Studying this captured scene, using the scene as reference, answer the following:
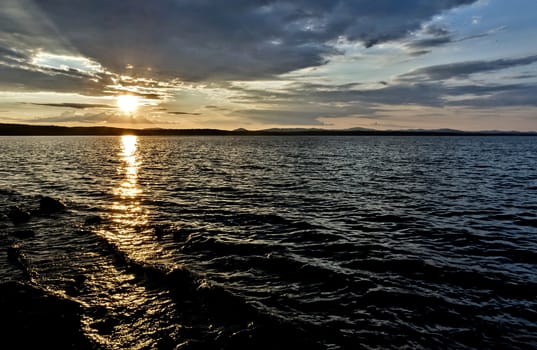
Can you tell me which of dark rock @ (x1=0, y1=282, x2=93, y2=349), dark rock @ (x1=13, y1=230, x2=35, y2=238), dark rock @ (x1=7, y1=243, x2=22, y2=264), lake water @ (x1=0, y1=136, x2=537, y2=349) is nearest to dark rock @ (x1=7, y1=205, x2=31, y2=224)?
lake water @ (x1=0, y1=136, x2=537, y2=349)

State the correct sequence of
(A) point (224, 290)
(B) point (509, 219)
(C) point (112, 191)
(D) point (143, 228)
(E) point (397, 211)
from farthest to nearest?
1. (C) point (112, 191)
2. (E) point (397, 211)
3. (B) point (509, 219)
4. (D) point (143, 228)
5. (A) point (224, 290)

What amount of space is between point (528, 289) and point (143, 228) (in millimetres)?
20190

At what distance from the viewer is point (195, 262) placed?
1698 centimetres

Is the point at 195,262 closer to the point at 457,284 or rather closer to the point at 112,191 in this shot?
the point at 457,284

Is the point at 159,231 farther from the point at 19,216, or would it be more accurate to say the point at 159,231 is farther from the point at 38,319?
the point at 19,216

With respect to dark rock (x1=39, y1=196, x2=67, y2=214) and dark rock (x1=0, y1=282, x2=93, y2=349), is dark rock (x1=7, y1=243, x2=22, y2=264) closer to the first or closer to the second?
dark rock (x1=0, y1=282, x2=93, y2=349)

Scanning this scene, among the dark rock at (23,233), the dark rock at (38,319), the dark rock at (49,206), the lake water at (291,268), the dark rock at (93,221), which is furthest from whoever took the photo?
the dark rock at (49,206)

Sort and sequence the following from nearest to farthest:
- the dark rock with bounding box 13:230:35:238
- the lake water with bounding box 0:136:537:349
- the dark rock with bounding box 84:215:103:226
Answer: the lake water with bounding box 0:136:537:349, the dark rock with bounding box 13:230:35:238, the dark rock with bounding box 84:215:103:226

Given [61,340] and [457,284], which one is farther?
[457,284]

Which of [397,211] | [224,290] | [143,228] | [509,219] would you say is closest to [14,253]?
[143,228]

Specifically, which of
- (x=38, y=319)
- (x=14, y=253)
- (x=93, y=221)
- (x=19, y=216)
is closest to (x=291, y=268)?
(x=38, y=319)

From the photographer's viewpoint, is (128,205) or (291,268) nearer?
(291,268)

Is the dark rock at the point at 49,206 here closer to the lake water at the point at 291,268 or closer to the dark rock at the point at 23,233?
the lake water at the point at 291,268

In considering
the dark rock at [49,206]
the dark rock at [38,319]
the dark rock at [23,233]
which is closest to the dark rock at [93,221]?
the dark rock at [23,233]
